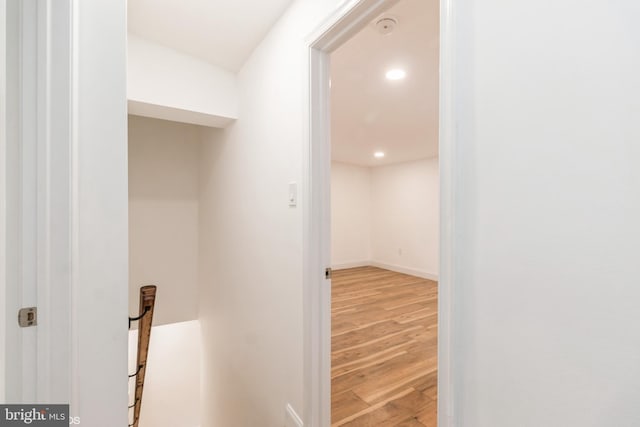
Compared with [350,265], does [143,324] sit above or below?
above

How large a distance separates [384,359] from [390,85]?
93.6 inches

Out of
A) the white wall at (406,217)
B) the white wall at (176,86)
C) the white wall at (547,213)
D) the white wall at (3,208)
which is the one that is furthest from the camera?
the white wall at (406,217)

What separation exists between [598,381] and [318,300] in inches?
39.8

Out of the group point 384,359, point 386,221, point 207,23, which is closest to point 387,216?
point 386,221

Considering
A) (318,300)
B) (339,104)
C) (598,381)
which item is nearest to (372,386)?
(318,300)

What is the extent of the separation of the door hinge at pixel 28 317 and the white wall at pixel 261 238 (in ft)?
3.26

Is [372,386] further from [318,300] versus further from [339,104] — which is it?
[339,104]

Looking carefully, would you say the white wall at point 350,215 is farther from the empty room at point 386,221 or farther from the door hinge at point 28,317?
the door hinge at point 28,317

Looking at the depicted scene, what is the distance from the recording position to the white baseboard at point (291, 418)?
1.42 meters

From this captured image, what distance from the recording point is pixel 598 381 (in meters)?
0.52

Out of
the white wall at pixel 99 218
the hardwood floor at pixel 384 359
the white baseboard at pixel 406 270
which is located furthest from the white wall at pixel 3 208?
the white baseboard at pixel 406 270

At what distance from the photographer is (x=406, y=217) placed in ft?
19.0

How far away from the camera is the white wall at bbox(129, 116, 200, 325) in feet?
9.80

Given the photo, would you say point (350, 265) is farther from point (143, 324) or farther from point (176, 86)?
point (176, 86)
